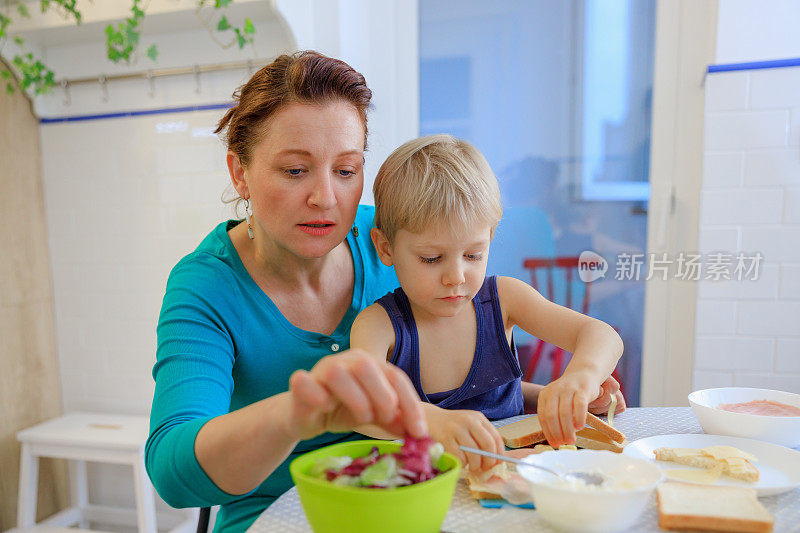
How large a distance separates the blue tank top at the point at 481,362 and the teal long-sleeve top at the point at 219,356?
0.42ft

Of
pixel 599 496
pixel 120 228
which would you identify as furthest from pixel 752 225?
pixel 120 228

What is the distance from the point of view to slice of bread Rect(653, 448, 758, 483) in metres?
0.83

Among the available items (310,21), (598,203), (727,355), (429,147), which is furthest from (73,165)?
(727,355)

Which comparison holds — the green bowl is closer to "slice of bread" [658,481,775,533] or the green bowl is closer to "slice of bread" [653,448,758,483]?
"slice of bread" [658,481,775,533]

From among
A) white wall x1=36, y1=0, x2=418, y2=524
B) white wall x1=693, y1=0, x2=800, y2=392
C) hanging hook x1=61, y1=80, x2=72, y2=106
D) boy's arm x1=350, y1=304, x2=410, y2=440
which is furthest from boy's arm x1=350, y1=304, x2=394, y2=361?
hanging hook x1=61, y1=80, x2=72, y2=106

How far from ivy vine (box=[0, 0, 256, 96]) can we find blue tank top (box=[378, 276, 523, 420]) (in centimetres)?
131

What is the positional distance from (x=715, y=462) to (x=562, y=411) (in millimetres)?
219

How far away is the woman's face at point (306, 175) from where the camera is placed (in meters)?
1.08

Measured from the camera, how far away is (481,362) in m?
1.27

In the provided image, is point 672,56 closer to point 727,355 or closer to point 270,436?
point 727,355

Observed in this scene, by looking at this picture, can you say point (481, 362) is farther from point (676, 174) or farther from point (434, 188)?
Answer: point (676, 174)

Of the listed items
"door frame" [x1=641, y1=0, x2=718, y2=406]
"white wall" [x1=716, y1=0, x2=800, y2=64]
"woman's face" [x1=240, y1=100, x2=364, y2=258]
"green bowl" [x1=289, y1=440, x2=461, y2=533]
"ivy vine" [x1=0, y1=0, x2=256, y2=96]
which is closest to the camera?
"green bowl" [x1=289, y1=440, x2=461, y2=533]

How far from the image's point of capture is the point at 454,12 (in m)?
2.45

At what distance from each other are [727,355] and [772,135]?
75 cm
